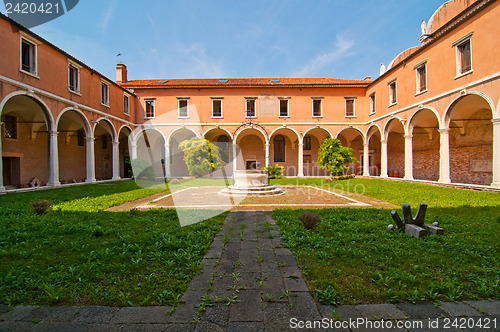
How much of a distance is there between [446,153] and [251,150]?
17.2 m

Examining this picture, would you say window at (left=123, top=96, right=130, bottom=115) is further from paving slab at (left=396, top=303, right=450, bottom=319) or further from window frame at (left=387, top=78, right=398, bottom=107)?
paving slab at (left=396, top=303, right=450, bottom=319)

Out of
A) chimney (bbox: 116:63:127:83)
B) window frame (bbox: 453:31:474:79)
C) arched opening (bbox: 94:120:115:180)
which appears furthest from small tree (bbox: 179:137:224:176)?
window frame (bbox: 453:31:474:79)

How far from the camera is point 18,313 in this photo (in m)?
2.11

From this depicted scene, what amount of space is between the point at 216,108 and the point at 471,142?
20.5 meters

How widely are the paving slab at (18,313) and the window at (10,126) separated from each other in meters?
18.4

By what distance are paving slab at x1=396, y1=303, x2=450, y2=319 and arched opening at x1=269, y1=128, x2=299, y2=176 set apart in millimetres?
23832

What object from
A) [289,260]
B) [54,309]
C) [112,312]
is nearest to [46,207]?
[54,309]

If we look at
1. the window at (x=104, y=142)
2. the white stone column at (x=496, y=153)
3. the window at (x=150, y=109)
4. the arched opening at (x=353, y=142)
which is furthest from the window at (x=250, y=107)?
the white stone column at (x=496, y=153)

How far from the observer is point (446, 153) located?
44.7 feet

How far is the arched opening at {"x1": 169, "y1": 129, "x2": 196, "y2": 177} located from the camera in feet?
82.0

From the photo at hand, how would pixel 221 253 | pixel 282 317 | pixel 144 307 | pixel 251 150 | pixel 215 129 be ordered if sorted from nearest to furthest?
pixel 282 317 → pixel 144 307 → pixel 221 253 → pixel 215 129 → pixel 251 150

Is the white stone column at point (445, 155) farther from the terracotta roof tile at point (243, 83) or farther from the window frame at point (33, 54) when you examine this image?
→ the window frame at point (33, 54)

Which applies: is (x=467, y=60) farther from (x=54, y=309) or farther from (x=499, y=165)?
(x=54, y=309)

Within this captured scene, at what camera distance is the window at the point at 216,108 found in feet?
77.4
